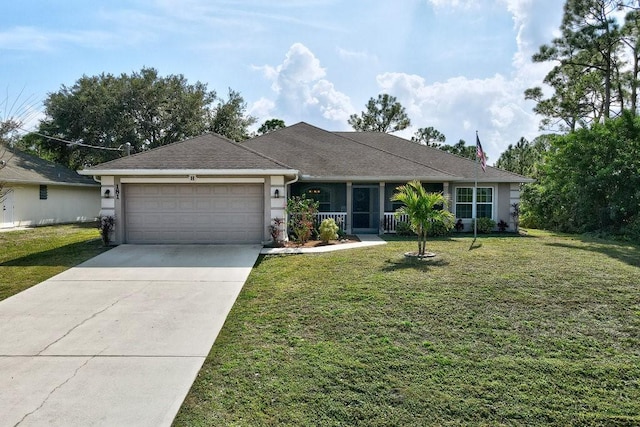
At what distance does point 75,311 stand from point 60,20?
785 centimetres

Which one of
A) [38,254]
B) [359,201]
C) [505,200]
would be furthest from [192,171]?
[505,200]

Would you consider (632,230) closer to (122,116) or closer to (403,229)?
(403,229)

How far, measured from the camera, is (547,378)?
433cm


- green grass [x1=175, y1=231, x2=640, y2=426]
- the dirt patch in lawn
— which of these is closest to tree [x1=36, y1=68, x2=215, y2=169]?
the dirt patch in lawn

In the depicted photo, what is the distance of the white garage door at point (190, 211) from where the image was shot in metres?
12.7

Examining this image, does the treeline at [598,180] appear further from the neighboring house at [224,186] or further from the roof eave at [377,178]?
the roof eave at [377,178]

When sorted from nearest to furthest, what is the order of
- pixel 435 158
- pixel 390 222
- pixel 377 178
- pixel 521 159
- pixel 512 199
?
pixel 377 178 < pixel 390 222 < pixel 512 199 < pixel 435 158 < pixel 521 159

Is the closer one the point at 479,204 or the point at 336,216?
the point at 336,216

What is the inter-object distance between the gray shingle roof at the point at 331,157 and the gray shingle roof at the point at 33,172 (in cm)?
1048

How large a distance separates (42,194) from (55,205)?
3.56 feet

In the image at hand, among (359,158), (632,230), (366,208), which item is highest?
(359,158)

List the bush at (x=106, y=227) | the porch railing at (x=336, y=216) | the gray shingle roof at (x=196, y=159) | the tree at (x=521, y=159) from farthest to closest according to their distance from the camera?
1. the tree at (x=521, y=159)
2. the porch railing at (x=336, y=216)
3. the bush at (x=106, y=227)
4. the gray shingle roof at (x=196, y=159)

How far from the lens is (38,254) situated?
1148cm

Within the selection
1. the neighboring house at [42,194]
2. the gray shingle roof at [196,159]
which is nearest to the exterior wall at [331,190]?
the gray shingle roof at [196,159]
